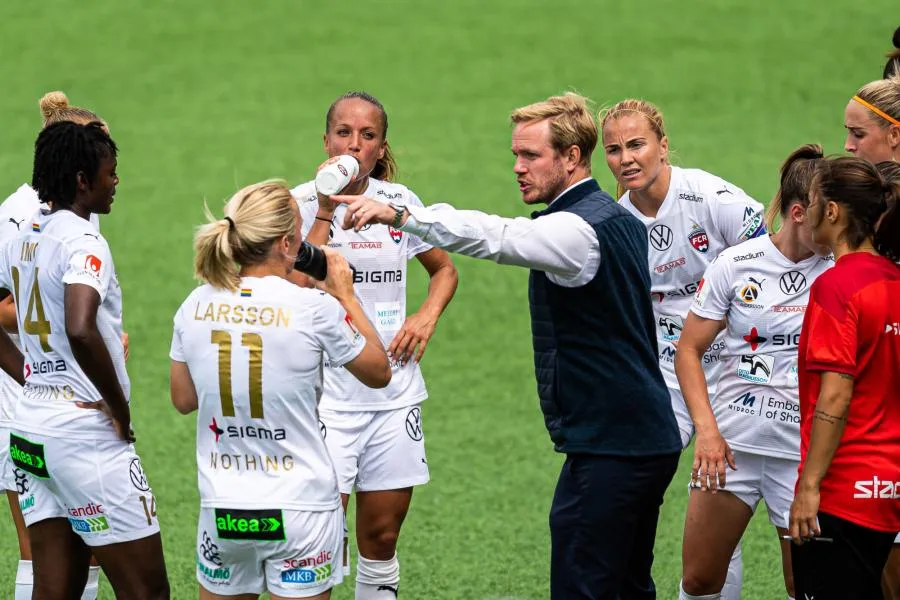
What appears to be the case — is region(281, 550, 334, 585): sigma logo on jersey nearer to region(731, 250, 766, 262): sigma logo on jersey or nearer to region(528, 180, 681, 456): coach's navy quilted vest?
region(528, 180, 681, 456): coach's navy quilted vest

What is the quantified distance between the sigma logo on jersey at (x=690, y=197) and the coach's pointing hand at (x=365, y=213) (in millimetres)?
2349

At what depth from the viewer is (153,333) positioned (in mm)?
10906

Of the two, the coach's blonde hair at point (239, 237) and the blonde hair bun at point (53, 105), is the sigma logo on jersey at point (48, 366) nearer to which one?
the coach's blonde hair at point (239, 237)

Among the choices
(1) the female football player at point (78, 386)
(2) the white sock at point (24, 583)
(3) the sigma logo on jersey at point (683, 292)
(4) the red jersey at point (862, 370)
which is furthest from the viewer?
(3) the sigma logo on jersey at point (683, 292)

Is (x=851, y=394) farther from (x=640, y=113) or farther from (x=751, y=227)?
(x=640, y=113)

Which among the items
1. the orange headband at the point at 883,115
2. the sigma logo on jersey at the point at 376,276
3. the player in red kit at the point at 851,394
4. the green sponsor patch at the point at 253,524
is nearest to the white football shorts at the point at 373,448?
the sigma logo on jersey at the point at 376,276

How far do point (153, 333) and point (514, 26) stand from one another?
28.8ft

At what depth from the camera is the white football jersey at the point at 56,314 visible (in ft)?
15.4

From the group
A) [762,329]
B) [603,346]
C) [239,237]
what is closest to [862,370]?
[603,346]

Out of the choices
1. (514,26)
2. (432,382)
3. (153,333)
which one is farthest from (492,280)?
(514,26)

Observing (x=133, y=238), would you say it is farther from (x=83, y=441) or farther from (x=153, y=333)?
(x=83, y=441)

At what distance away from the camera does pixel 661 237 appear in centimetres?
627

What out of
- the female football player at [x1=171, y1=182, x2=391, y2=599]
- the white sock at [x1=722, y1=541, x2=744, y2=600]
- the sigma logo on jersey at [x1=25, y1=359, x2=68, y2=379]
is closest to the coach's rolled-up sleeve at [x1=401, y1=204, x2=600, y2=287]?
the female football player at [x1=171, y1=182, x2=391, y2=599]

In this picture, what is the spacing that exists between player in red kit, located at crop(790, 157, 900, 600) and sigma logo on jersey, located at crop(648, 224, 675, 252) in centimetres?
188
